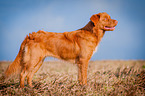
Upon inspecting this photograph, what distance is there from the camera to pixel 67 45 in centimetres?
386

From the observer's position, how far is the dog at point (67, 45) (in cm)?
369

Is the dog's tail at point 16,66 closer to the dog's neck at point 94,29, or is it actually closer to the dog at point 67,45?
the dog at point 67,45

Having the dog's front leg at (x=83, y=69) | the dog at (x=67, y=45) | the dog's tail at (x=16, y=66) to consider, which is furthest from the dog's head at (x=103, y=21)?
the dog's tail at (x=16, y=66)

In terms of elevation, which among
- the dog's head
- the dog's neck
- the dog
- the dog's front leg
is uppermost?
the dog's head

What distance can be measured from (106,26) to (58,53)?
1.64 meters

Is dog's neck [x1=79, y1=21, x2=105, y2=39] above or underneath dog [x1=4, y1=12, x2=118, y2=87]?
above

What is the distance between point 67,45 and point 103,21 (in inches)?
49.9

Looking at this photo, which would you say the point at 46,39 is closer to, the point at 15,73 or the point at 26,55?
the point at 26,55

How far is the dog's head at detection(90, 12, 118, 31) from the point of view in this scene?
3.76 m

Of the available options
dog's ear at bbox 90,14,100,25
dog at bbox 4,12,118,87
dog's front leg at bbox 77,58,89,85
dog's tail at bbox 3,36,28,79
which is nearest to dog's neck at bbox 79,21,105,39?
dog at bbox 4,12,118,87

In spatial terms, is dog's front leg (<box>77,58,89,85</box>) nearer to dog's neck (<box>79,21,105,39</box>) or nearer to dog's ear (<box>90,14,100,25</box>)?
dog's neck (<box>79,21,105,39</box>)

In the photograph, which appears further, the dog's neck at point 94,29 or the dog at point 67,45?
the dog's neck at point 94,29

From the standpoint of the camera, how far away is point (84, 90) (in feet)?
10.6

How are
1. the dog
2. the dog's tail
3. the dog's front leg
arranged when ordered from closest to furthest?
the dog's front leg < the dog < the dog's tail
